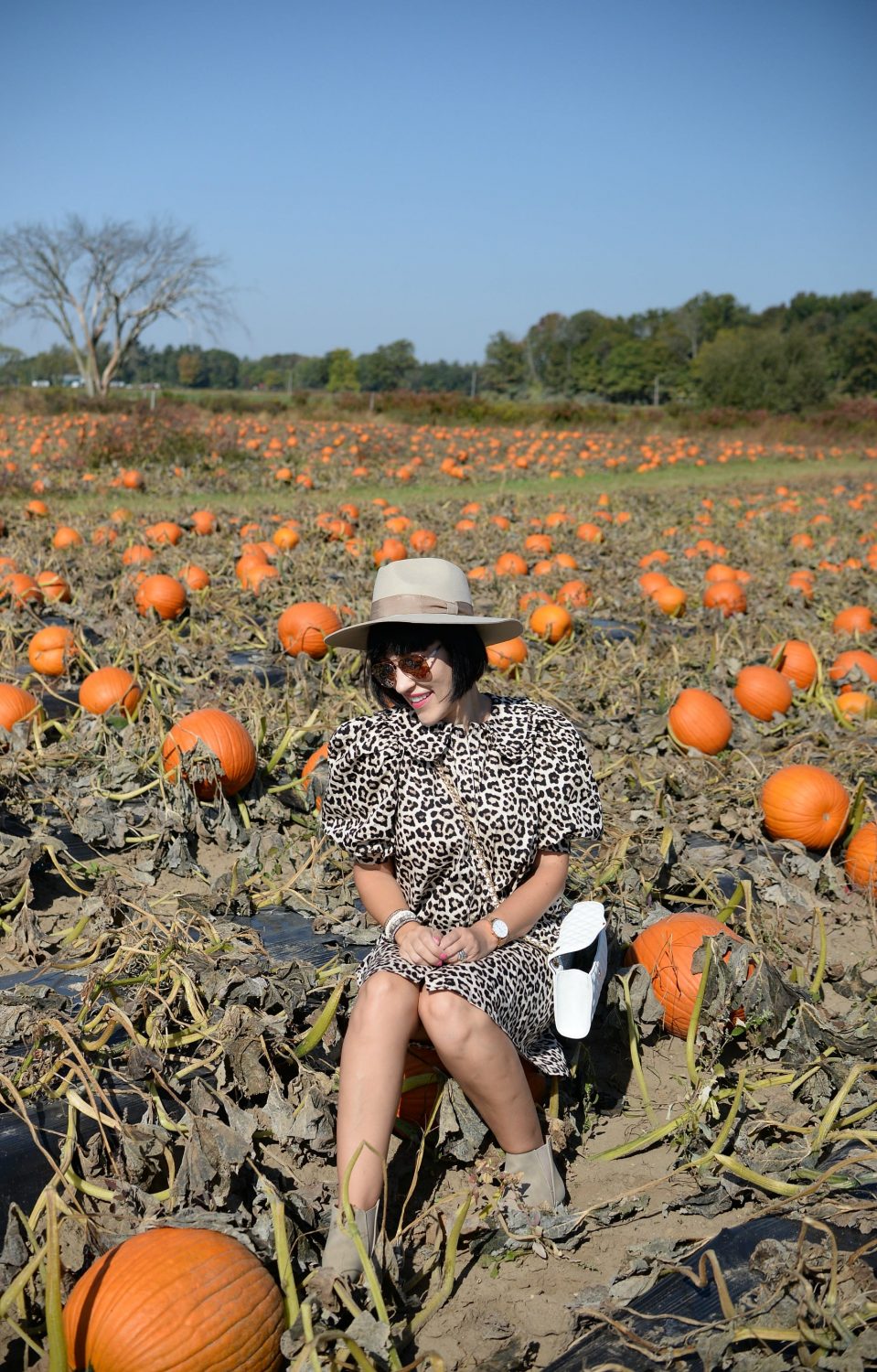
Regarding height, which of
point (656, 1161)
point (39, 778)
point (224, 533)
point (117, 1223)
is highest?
point (224, 533)

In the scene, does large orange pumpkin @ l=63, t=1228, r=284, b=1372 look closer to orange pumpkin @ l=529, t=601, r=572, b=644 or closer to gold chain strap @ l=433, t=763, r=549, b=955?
gold chain strap @ l=433, t=763, r=549, b=955

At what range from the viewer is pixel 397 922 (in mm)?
2590

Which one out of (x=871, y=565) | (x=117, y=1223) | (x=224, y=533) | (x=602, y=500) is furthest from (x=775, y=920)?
(x=602, y=500)

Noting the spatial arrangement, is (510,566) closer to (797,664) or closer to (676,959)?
(797,664)

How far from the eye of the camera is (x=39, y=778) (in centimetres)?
425

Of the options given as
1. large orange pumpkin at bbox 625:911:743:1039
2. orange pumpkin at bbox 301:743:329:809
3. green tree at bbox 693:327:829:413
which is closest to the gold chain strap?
large orange pumpkin at bbox 625:911:743:1039

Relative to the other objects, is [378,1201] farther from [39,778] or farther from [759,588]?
[759,588]

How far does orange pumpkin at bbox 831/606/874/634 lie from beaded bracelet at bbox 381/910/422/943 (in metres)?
5.03

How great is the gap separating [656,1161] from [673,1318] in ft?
2.03

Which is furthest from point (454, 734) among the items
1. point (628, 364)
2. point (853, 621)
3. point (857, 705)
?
point (628, 364)

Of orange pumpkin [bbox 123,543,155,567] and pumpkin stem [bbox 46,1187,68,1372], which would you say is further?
orange pumpkin [bbox 123,543,155,567]

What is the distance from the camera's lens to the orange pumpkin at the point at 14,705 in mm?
4660

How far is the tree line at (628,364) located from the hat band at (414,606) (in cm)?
4302

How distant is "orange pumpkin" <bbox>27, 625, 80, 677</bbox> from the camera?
552 cm
